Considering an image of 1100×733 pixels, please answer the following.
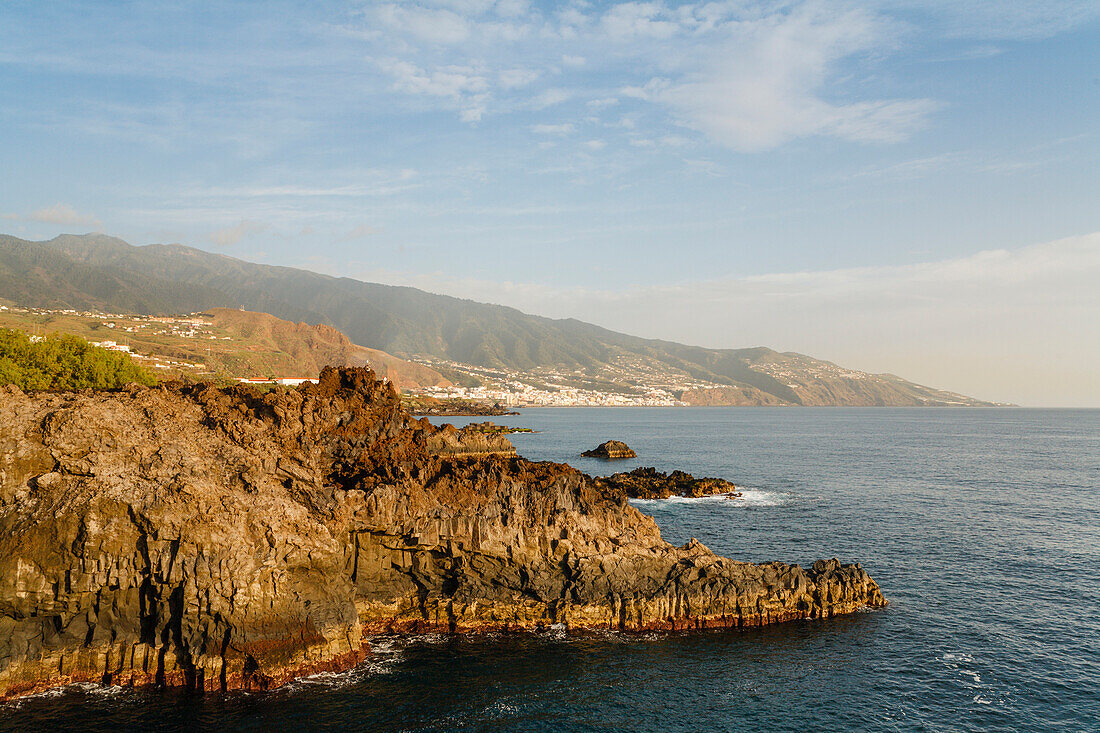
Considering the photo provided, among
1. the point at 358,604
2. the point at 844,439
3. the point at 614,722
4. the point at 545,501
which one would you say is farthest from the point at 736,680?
the point at 844,439

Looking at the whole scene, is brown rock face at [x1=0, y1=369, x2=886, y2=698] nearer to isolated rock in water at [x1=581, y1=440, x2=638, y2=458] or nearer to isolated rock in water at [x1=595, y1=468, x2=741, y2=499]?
isolated rock in water at [x1=595, y1=468, x2=741, y2=499]

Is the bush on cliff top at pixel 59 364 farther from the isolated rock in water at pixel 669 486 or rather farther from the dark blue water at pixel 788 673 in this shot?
the isolated rock in water at pixel 669 486

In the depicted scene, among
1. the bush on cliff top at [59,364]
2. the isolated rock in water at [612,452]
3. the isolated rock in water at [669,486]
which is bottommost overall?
the isolated rock in water at [612,452]

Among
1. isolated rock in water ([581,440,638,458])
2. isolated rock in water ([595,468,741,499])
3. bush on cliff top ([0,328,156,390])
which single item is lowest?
isolated rock in water ([581,440,638,458])

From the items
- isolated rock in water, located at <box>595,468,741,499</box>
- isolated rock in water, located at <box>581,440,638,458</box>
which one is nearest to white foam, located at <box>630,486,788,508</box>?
isolated rock in water, located at <box>595,468,741,499</box>

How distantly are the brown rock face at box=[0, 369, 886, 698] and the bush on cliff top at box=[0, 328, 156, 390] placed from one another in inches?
905

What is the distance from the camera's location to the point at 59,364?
49125 millimetres

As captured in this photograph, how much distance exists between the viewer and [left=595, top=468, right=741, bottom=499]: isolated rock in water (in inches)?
2530

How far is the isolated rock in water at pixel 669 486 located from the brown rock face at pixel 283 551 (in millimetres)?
30851

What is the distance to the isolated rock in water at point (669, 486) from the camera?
6425cm

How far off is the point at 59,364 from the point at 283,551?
38.2 m

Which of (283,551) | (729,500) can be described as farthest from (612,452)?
(283,551)

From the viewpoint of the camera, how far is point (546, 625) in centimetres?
2886

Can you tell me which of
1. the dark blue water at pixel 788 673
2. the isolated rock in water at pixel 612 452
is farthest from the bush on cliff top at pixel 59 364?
the isolated rock in water at pixel 612 452
